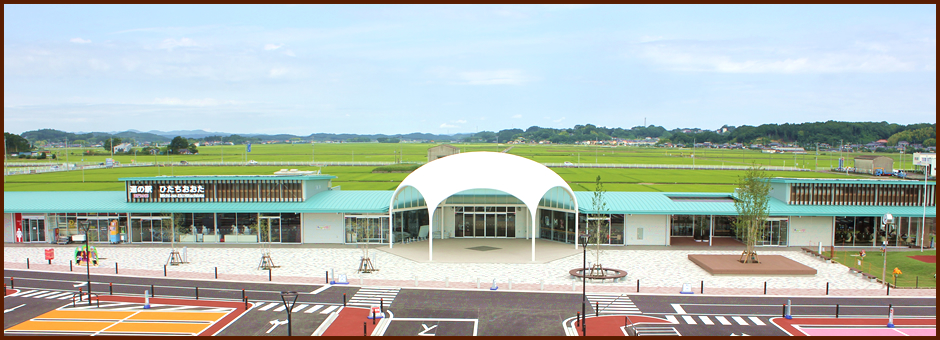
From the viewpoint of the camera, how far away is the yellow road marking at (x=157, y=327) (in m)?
20.2

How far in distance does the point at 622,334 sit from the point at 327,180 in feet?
Result: 94.6

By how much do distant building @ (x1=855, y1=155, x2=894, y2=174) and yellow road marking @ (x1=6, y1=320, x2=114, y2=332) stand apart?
108m

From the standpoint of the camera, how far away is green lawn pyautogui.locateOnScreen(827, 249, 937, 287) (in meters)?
27.9

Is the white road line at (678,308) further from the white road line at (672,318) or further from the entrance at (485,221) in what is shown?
the entrance at (485,221)

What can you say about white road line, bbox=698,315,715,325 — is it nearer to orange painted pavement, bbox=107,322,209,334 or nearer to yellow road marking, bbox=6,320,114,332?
orange painted pavement, bbox=107,322,209,334

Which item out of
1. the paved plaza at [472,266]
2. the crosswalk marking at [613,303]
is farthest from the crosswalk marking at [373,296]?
the crosswalk marking at [613,303]

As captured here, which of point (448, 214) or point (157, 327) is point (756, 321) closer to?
point (157, 327)

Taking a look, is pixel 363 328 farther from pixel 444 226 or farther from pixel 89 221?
pixel 89 221

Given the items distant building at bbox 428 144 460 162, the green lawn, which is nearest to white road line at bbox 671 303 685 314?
the green lawn

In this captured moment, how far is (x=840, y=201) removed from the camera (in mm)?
38688

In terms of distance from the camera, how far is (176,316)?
71.9ft

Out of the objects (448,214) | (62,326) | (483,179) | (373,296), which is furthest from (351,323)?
(448,214)

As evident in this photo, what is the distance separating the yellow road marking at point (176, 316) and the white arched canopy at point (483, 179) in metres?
13.5

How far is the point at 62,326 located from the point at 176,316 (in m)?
3.73
